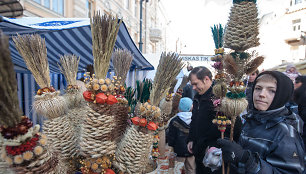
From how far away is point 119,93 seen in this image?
0.95 metres

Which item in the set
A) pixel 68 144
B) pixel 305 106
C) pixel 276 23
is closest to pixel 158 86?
pixel 68 144

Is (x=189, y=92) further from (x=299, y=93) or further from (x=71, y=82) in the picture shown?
(x=71, y=82)

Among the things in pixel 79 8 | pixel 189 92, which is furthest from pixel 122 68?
pixel 79 8

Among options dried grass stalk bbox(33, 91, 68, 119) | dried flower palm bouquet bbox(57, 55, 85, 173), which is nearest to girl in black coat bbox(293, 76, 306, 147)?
dried flower palm bouquet bbox(57, 55, 85, 173)

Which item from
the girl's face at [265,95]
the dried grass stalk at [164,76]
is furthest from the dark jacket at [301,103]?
the dried grass stalk at [164,76]

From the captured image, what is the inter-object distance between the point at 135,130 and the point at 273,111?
1100 mm

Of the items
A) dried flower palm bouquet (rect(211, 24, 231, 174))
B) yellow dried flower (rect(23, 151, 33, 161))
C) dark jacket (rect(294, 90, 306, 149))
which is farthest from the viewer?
dark jacket (rect(294, 90, 306, 149))

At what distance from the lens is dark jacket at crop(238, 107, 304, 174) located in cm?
105

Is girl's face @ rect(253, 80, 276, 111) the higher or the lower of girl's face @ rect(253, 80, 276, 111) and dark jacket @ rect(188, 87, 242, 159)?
the higher

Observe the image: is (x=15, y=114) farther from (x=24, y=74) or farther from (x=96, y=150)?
(x=24, y=74)

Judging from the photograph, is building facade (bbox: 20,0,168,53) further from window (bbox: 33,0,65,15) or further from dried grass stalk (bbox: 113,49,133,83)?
dried grass stalk (bbox: 113,49,133,83)

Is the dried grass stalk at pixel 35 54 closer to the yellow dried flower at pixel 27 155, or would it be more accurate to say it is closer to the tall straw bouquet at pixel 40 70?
the tall straw bouquet at pixel 40 70

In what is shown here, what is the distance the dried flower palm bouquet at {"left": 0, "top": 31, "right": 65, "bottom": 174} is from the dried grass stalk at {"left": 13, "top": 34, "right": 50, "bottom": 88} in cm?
42

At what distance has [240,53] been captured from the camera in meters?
1.38
